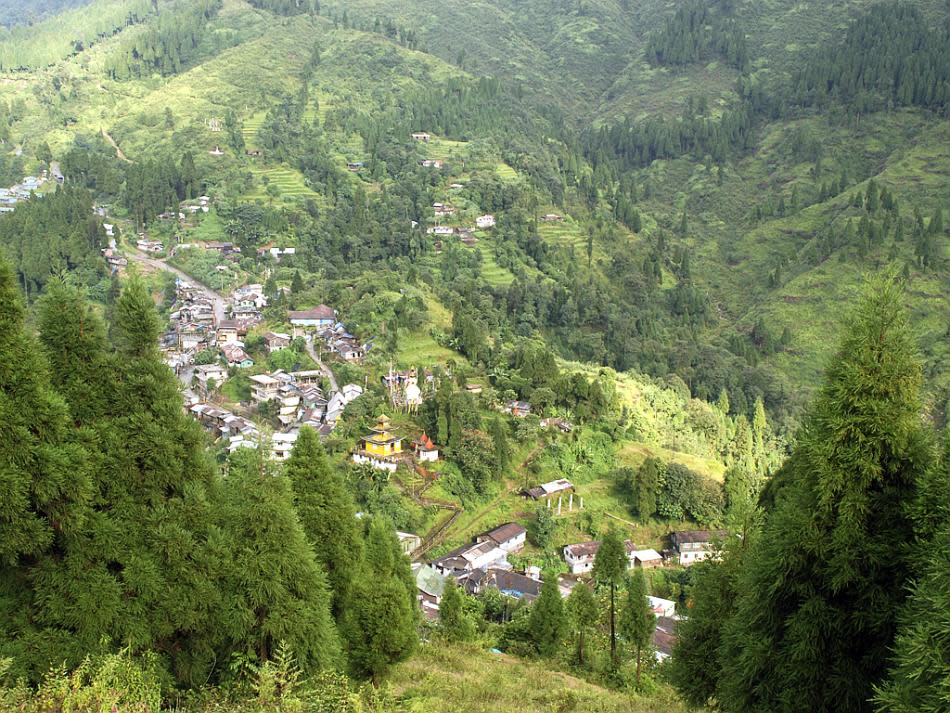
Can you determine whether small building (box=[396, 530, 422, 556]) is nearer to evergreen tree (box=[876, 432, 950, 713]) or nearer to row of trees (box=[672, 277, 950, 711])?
row of trees (box=[672, 277, 950, 711])

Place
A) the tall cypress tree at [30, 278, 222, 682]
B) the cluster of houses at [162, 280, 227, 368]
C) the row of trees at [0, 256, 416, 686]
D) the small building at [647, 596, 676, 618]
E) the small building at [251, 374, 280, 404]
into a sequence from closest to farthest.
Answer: the row of trees at [0, 256, 416, 686] < the tall cypress tree at [30, 278, 222, 682] < the small building at [647, 596, 676, 618] < the small building at [251, 374, 280, 404] < the cluster of houses at [162, 280, 227, 368]

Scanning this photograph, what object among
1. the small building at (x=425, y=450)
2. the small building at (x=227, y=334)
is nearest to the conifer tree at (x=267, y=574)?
the small building at (x=425, y=450)

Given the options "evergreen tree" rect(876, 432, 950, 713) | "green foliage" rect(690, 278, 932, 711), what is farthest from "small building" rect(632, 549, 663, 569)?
"evergreen tree" rect(876, 432, 950, 713)

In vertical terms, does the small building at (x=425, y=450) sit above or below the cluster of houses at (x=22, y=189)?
below

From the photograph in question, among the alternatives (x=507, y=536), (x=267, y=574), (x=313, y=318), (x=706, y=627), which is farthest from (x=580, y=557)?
(x=267, y=574)

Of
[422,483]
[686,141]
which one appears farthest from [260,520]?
[686,141]

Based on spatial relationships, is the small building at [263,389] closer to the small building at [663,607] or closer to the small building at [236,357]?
the small building at [236,357]
